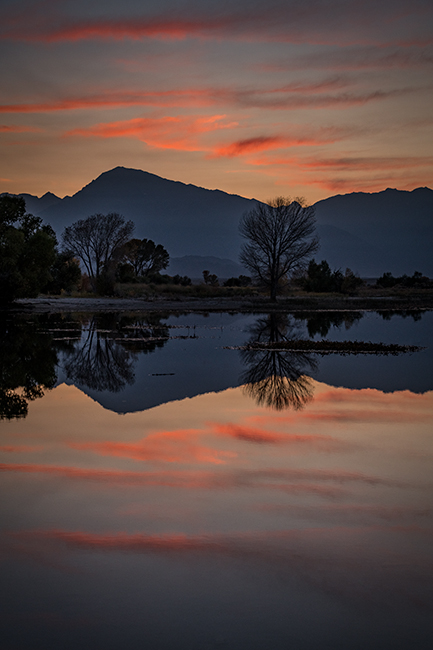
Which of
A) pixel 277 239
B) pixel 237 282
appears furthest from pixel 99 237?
pixel 277 239

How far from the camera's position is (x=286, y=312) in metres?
51.9

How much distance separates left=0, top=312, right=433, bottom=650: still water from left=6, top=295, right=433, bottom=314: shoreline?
38011 mm

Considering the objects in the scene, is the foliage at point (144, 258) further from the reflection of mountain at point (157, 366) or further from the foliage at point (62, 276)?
the reflection of mountain at point (157, 366)

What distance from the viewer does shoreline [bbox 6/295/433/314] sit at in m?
51.9

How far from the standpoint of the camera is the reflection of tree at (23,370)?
12.5m

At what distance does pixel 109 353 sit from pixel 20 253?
25.3 meters

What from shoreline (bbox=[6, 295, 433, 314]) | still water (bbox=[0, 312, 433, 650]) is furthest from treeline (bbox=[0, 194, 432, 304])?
still water (bbox=[0, 312, 433, 650])

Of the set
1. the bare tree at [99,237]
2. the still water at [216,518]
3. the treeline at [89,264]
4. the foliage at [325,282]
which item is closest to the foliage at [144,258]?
the treeline at [89,264]

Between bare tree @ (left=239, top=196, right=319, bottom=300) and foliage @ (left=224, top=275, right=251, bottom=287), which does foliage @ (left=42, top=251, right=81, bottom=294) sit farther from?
foliage @ (left=224, top=275, right=251, bottom=287)

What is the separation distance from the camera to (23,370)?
16.7 m

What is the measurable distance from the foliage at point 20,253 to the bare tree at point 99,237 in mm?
28434

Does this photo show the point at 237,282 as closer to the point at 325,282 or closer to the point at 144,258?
the point at 144,258

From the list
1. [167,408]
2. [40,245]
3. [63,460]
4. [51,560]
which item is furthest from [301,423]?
[40,245]

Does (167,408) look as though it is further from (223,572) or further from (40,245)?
(40,245)
